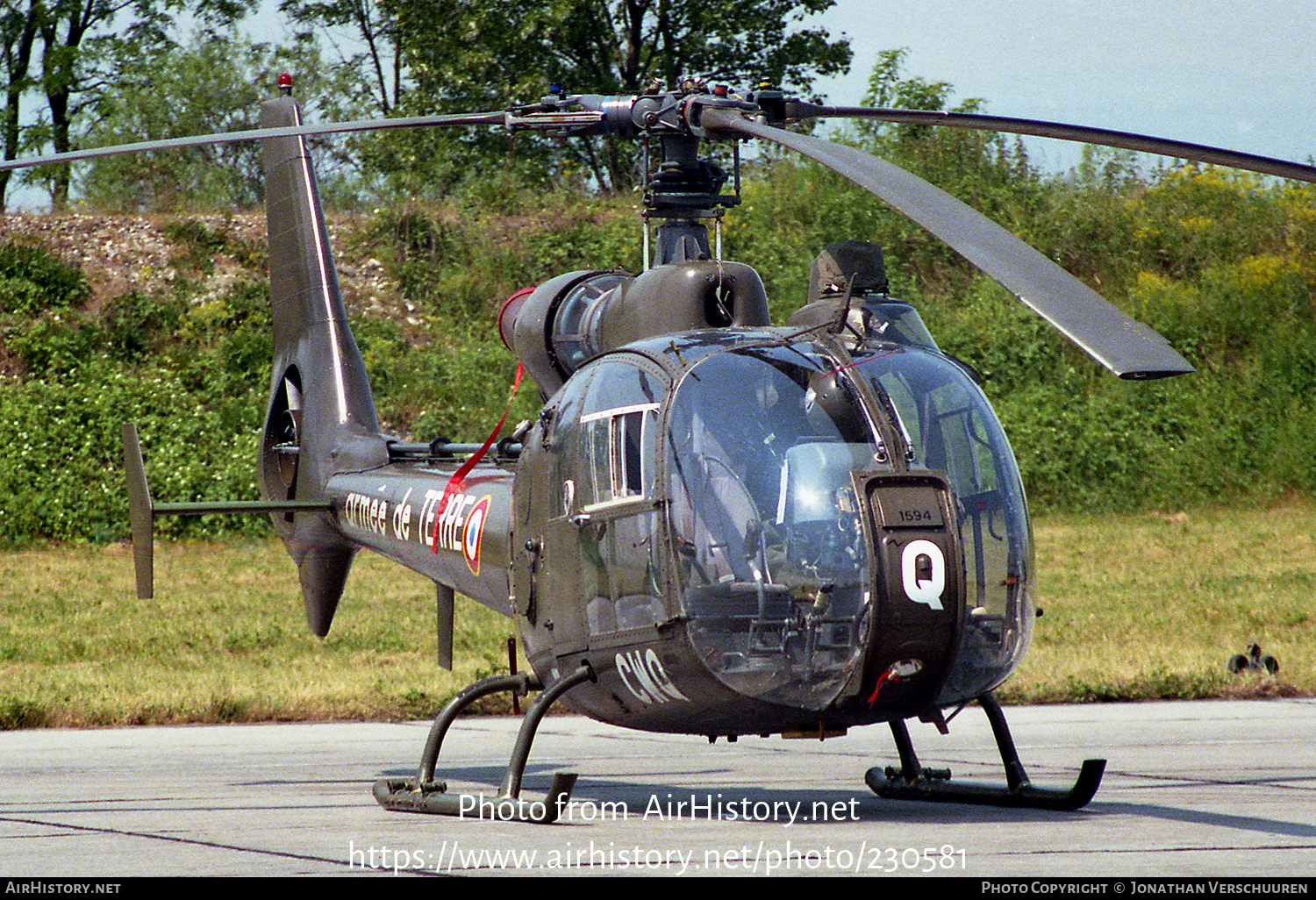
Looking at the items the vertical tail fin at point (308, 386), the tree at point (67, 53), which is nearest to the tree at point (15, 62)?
the tree at point (67, 53)

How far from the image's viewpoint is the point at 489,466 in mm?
7719

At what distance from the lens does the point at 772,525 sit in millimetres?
5199

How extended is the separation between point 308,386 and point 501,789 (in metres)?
3.91

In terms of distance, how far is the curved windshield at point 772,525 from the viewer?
5.15m

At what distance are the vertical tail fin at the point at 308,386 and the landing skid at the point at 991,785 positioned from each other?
3371 mm

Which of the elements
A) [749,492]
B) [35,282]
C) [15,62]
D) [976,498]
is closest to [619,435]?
[749,492]

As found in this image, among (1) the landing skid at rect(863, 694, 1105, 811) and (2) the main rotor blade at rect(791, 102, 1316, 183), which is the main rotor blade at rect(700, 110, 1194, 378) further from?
(1) the landing skid at rect(863, 694, 1105, 811)

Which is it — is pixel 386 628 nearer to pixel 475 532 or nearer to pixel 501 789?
pixel 475 532

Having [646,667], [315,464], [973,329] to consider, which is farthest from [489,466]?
[973,329]

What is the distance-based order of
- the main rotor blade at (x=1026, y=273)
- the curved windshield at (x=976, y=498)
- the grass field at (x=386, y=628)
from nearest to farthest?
1. the main rotor blade at (x=1026, y=273)
2. the curved windshield at (x=976, y=498)
3. the grass field at (x=386, y=628)

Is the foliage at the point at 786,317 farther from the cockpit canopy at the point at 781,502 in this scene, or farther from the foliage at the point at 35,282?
the cockpit canopy at the point at 781,502

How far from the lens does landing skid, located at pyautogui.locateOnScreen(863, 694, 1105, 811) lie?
6.08m

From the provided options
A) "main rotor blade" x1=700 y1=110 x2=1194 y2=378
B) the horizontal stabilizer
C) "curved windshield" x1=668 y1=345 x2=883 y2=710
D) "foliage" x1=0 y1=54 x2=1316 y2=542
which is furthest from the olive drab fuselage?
"foliage" x1=0 y1=54 x2=1316 y2=542
